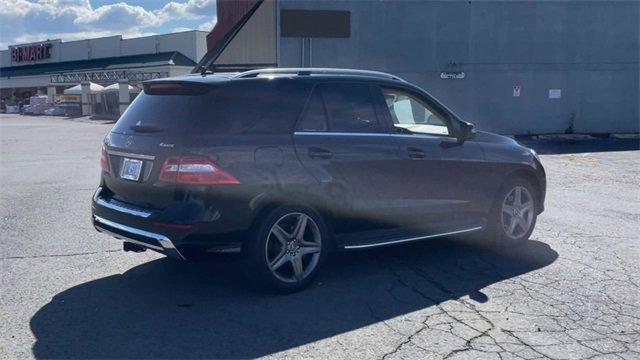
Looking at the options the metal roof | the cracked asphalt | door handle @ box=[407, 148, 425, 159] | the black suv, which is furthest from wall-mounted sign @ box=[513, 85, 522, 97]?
the metal roof

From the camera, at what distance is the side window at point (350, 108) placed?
6.15 meters

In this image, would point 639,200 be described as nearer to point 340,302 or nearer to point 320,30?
point 340,302

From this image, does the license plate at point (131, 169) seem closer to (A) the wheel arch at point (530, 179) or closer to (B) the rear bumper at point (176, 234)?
(B) the rear bumper at point (176, 234)

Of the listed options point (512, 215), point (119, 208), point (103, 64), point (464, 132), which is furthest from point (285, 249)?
point (103, 64)

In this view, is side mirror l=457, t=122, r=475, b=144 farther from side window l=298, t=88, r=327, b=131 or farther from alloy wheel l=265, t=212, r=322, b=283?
Result: alloy wheel l=265, t=212, r=322, b=283

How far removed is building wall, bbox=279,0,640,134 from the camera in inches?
992

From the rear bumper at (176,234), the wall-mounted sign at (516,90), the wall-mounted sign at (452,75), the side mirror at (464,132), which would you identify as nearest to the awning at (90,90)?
the wall-mounted sign at (452,75)

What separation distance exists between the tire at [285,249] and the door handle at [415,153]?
113cm

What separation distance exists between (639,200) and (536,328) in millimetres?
6940

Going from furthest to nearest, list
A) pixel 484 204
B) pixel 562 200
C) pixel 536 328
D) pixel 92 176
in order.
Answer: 1. pixel 92 176
2. pixel 562 200
3. pixel 484 204
4. pixel 536 328

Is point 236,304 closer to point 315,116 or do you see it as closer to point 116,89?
point 315,116

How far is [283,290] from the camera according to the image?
5.68 meters

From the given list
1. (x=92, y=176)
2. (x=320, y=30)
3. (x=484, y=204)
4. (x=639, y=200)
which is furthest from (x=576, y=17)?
(x=484, y=204)

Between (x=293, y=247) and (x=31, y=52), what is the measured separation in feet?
273
